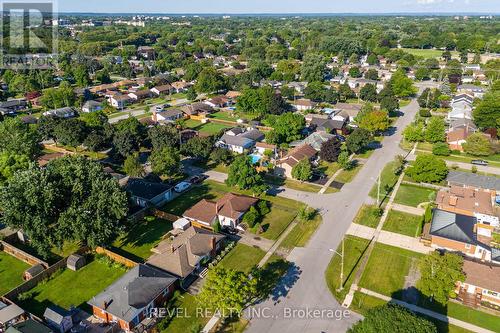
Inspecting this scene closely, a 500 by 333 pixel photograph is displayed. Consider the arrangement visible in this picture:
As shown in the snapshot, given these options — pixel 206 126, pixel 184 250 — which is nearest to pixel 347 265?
pixel 184 250

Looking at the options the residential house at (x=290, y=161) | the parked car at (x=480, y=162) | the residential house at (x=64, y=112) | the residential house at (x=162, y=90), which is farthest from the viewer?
the residential house at (x=162, y=90)

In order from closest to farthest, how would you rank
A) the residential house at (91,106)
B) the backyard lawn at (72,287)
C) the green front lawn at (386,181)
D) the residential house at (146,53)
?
the backyard lawn at (72,287) < the green front lawn at (386,181) < the residential house at (91,106) < the residential house at (146,53)

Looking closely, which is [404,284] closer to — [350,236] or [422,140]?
[350,236]

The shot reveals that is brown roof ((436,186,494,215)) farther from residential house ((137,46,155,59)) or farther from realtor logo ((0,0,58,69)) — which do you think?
residential house ((137,46,155,59))

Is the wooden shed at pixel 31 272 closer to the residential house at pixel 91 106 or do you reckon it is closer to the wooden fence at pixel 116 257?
the wooden fence at pixel 116 257

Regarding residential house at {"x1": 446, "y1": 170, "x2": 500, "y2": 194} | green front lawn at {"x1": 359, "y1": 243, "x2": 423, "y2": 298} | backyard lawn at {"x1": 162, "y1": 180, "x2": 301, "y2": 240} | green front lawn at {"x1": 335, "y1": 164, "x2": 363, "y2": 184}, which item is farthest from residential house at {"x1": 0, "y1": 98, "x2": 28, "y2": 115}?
residential house at {"x1": 446, "y1": 170, "x2": 500, "y2": 194}

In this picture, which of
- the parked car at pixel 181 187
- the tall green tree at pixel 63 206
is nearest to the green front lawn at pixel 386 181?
the parked car at pixel 181 187
